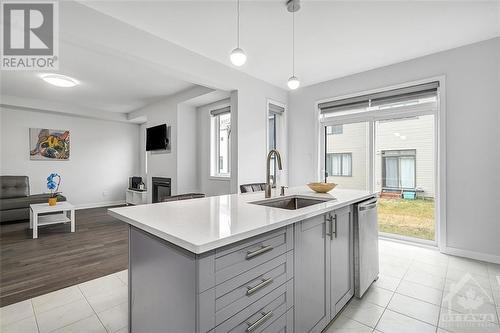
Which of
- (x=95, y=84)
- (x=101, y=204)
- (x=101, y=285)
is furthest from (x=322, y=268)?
(x=101, y=204)

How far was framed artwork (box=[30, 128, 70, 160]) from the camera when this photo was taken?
5.50 meters

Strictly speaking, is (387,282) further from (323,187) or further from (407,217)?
(407,217)

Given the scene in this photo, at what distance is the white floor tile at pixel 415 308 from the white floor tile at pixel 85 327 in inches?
89.7

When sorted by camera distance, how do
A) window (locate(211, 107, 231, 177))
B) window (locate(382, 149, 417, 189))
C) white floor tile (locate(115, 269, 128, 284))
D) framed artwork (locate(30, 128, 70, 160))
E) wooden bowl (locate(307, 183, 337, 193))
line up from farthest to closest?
framed artwork (locate(30, 128, 70, 160)) < window (locate(211, 107, 231, 177)) < window (locate(382, 149, 417, 189)) < white floor tile (locate(115, 269, 128, 284)) < wooden bowl (locate(307, 183, 337, 193))

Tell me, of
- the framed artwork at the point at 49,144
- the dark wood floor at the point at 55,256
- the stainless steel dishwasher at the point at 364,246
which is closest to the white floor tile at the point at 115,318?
the dark wood floor at the point at 55,256

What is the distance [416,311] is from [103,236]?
423cm

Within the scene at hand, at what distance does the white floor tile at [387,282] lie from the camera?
2.20m

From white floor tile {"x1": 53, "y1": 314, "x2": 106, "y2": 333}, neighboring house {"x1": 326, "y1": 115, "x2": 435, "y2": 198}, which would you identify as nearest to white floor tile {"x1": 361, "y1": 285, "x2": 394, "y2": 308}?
neighboring house {"x1": 326, "y1": 115, "x2": 435, "y2": 198}

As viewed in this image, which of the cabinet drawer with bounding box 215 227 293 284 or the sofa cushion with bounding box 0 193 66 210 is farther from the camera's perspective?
the sofa cushion with bounding box 0 193 66 210

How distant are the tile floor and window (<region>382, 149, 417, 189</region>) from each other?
128 cm

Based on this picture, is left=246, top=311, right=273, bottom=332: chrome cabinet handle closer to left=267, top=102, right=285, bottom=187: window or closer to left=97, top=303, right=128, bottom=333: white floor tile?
left=97, top=303, right=128, bottom=333: white floor tile

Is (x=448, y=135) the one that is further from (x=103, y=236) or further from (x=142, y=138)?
(x=142, y=138)

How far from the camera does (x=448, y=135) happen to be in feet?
9.93

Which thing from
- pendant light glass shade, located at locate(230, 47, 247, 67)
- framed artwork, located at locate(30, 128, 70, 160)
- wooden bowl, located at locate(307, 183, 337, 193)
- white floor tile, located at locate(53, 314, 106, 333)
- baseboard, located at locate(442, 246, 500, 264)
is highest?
pendant light glass shade, located at locate(230, 47, 247, 67)
